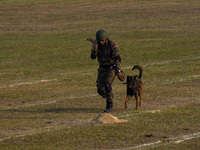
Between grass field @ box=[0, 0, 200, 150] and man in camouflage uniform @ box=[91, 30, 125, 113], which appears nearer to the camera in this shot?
grass field @ box=[0, 0, 200, 150]

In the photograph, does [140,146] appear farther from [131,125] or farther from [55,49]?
[55,49]

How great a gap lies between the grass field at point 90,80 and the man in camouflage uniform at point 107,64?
0.54 meters

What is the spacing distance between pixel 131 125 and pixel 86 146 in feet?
6.49

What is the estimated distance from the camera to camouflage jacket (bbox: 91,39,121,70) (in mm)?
13820

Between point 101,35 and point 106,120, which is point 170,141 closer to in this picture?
point 106,120

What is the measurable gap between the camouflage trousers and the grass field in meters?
0.49

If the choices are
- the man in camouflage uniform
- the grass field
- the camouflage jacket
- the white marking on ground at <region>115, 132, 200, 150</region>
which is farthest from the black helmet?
the white marking on ground at <region>115, 132, 200, 150</region>

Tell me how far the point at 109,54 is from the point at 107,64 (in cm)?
27

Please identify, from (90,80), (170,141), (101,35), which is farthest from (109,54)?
(90,80)

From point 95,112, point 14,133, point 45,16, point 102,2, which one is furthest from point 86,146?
point 102,2

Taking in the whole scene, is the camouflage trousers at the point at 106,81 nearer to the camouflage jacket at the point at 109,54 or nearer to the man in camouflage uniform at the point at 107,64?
the man in camouflage uniform at the point at 107,64

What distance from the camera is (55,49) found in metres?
32.5

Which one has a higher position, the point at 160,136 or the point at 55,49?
the point at 160,136

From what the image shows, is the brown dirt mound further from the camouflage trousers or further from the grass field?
the camouflage trousers
